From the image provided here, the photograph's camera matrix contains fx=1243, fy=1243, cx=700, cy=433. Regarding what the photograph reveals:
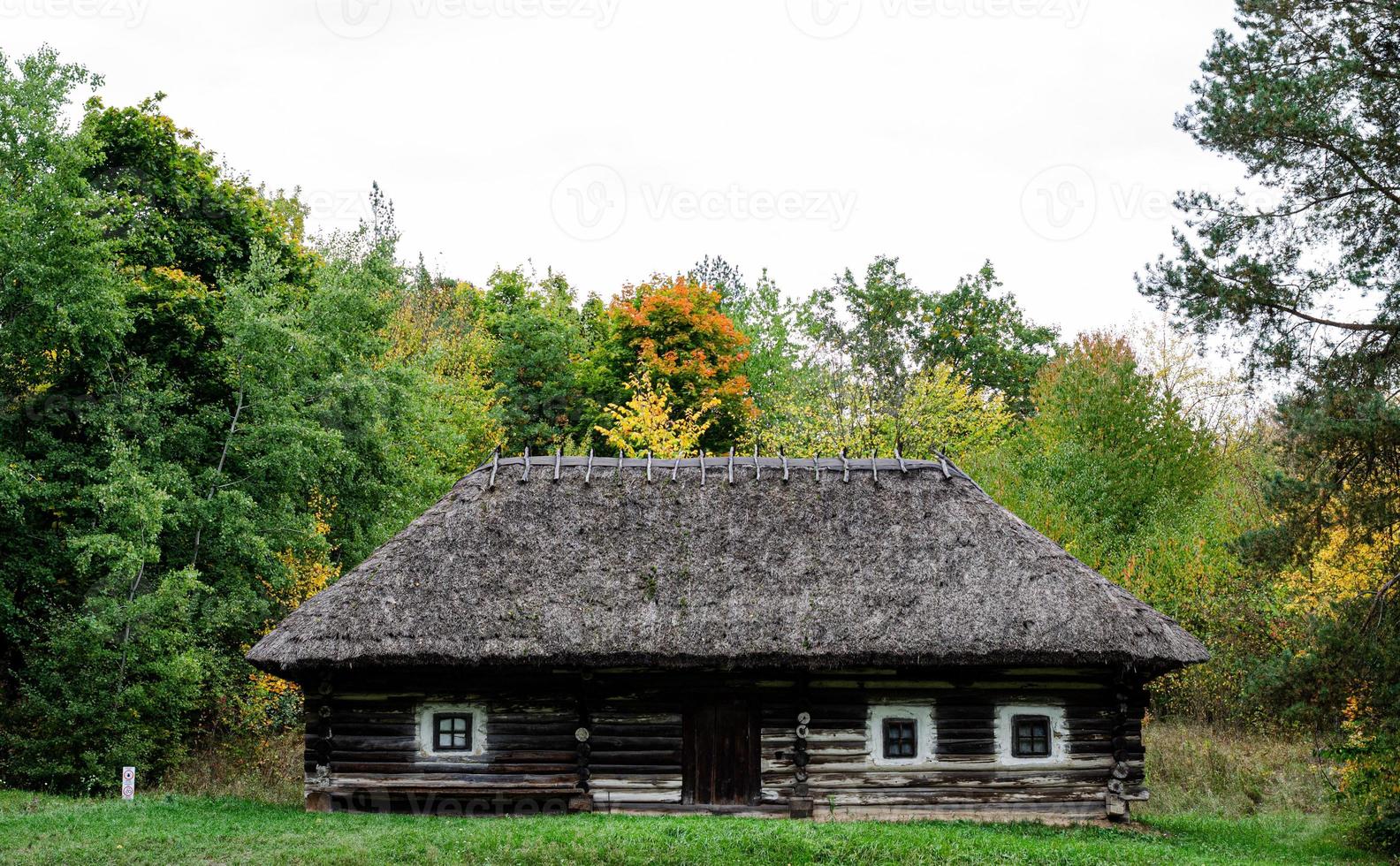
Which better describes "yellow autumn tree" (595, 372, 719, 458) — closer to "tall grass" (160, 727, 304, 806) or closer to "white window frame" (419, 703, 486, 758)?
"tall grass" (160, 727, 304, 806)

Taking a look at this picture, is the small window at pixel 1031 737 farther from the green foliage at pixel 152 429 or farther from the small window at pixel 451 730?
the green foliage at pixel 152 429

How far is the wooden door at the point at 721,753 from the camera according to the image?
17.6 m

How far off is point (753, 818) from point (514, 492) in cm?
612

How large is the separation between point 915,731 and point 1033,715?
1737 mm

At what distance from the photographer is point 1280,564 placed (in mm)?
14789

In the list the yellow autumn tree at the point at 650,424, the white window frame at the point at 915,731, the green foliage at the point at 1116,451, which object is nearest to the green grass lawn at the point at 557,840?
the white window frame at the point at 915,731

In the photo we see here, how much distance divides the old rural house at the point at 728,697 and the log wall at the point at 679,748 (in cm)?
3

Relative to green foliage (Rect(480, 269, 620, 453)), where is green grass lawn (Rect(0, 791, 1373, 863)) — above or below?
below

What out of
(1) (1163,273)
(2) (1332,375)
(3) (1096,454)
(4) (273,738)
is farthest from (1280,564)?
(4) (273,738)

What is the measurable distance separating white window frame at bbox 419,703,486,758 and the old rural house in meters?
0.03

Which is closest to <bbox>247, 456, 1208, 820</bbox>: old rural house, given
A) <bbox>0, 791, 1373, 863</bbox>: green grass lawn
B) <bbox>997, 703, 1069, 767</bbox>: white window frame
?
<bbox>997, 703, 1069, 767</bbox>: white window frame

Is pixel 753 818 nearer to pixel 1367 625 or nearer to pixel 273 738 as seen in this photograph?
pixel 1367 625

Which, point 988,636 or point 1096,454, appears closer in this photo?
point 988,636

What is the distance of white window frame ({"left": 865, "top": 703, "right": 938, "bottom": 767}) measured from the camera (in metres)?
17.7
